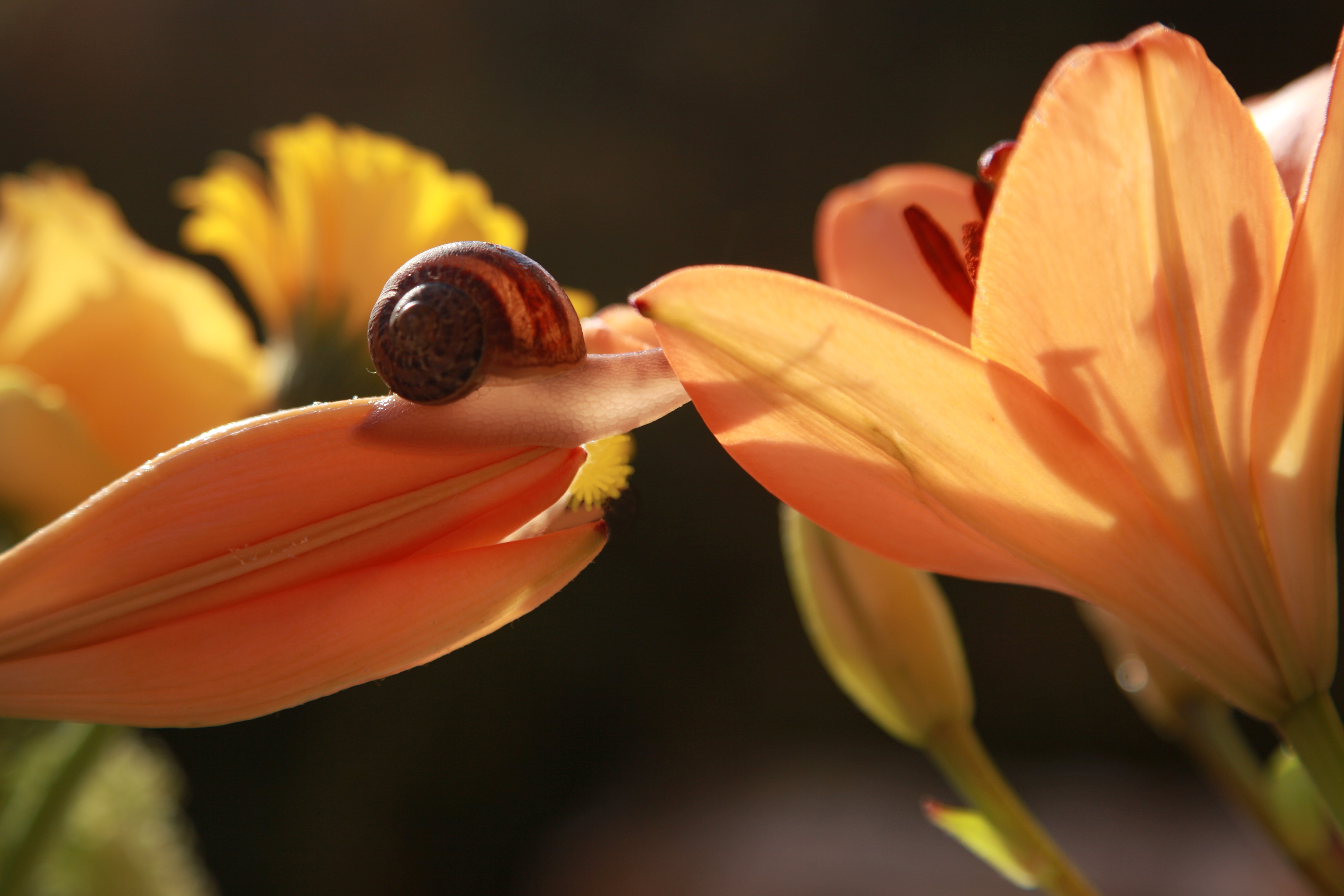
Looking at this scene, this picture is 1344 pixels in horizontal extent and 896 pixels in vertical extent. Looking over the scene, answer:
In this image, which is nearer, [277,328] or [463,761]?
[277,328]

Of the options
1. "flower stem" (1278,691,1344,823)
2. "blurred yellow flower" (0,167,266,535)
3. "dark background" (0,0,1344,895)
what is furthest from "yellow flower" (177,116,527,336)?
"dark background" (0,0,1344,895)

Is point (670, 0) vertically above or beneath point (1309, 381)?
above

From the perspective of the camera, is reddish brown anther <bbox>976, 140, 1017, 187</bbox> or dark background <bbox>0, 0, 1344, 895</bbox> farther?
dark background <bbox>0, 0, 1344, 895</bbox>

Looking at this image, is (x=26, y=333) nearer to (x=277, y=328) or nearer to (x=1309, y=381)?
(x=277, y=328)

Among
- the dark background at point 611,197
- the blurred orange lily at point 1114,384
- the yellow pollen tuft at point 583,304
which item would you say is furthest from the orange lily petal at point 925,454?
the dark background at point 611,197

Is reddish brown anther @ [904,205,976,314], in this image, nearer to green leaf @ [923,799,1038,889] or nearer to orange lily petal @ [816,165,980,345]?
orange lily petal @ [816,165,980,345]

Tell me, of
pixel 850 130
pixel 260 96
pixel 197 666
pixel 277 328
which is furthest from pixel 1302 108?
pixel 260 96

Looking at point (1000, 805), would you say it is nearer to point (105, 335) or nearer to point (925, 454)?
point (925, 454)

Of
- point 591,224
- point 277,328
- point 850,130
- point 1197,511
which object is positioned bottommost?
point 1197,511
